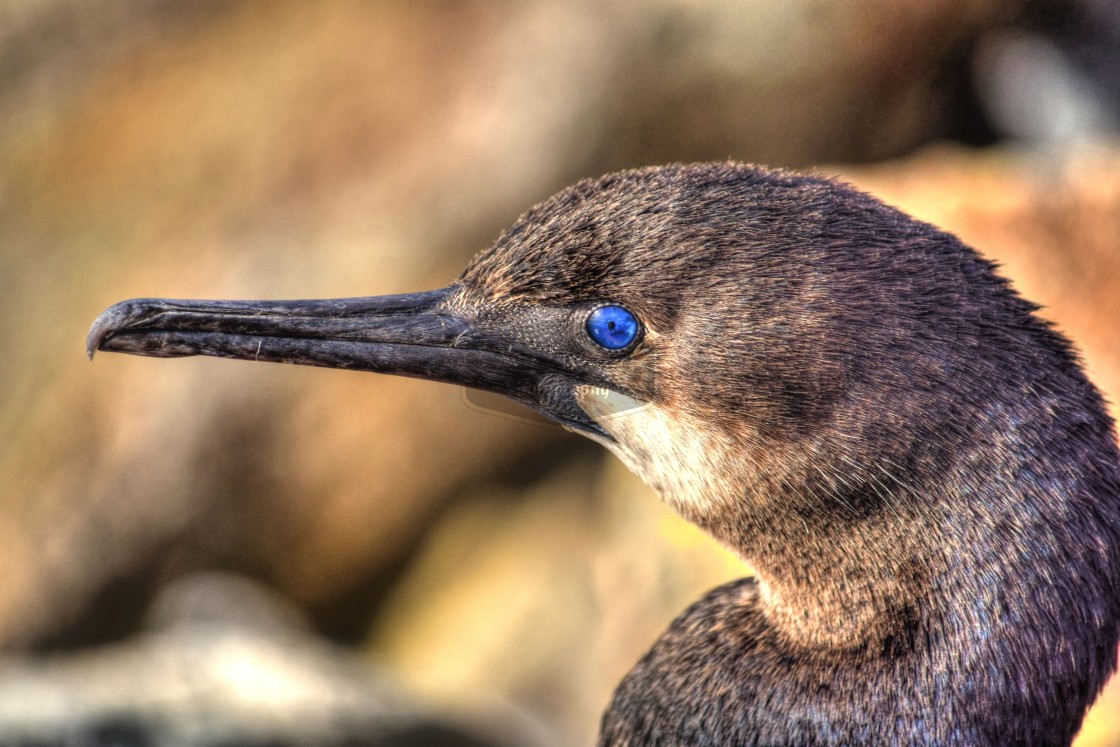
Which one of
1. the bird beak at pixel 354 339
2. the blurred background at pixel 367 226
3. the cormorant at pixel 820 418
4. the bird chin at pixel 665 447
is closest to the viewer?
the cormorant at pixel 820 418

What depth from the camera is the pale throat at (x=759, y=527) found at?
5.78 ft

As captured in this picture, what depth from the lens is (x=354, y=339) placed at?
1.98 meters

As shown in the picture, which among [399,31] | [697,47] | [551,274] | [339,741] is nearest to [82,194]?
[399,31]

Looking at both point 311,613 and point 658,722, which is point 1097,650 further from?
point 311,613

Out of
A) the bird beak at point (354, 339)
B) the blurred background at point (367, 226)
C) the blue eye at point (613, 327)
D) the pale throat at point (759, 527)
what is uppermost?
the blurred background at point (367, 226)

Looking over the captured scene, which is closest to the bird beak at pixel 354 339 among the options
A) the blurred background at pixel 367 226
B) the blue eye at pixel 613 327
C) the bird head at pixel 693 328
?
the bird head at pixel 693 328

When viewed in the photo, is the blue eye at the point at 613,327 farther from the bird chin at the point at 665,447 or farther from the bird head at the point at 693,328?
the bird chin at the point at 665,447

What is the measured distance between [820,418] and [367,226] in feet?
12.1

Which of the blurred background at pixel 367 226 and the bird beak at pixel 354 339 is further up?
the blurred background at pixel 367 226

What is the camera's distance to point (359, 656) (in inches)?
207

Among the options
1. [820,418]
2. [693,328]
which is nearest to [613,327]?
[693,328]

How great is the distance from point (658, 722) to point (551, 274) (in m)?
0.83

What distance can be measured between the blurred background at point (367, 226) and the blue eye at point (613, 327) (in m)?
2.39

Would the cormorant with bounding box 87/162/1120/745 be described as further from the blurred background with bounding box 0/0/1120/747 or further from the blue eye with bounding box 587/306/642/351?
the blurred background with bounding box 0/0/1120/747
